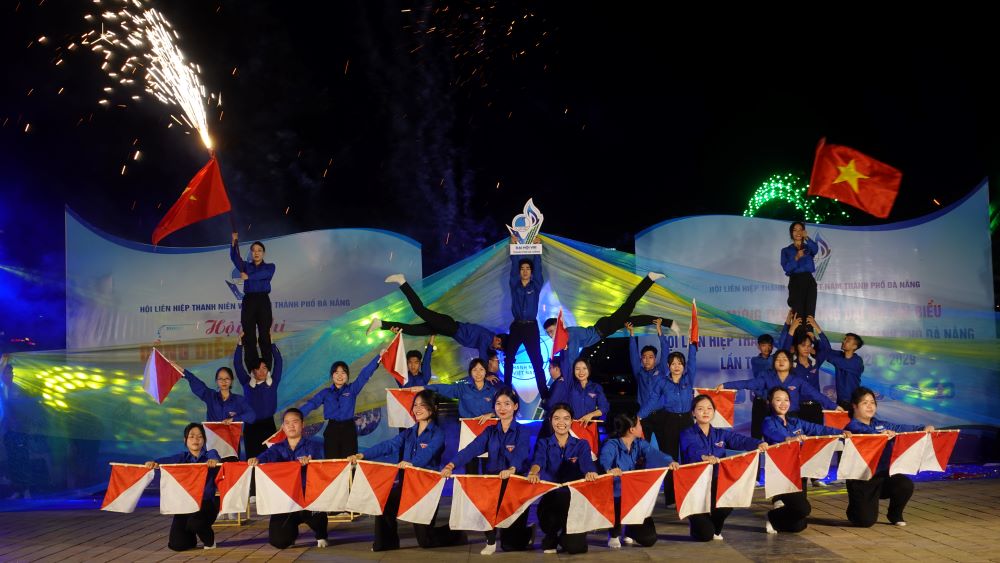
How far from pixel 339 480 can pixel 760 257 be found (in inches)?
303

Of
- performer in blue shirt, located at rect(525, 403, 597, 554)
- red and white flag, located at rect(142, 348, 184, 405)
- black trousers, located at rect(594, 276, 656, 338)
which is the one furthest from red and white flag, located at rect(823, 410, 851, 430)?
red and white flag, located at rect(142, 348, 184, 405)

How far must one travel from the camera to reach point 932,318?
1290 cm

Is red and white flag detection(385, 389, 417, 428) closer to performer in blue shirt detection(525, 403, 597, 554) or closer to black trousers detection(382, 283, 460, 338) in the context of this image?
black trousers detection(382, 283, 460, 338)

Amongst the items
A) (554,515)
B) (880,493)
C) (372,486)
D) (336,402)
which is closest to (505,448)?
(554,515)

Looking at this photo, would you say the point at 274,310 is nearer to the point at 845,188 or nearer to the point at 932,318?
the point at 845,188

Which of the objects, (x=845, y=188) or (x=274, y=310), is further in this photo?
(x=274, y=310)

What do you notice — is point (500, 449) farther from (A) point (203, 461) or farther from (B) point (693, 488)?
(A) point (203, 461)

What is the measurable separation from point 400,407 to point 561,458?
3.26m

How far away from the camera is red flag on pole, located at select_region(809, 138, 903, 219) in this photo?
11.6 meters

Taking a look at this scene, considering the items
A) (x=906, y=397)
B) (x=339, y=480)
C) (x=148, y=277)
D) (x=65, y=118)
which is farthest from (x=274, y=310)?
(x=65, y=118)

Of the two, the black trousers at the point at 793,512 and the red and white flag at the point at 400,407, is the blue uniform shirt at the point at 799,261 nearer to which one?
the black trousers at the point at 793,512

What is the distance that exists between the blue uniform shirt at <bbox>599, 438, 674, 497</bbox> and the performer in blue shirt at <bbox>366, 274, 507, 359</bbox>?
11.6 feet

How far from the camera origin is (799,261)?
454 inches

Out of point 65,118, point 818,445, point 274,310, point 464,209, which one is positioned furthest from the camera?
point 464,209
